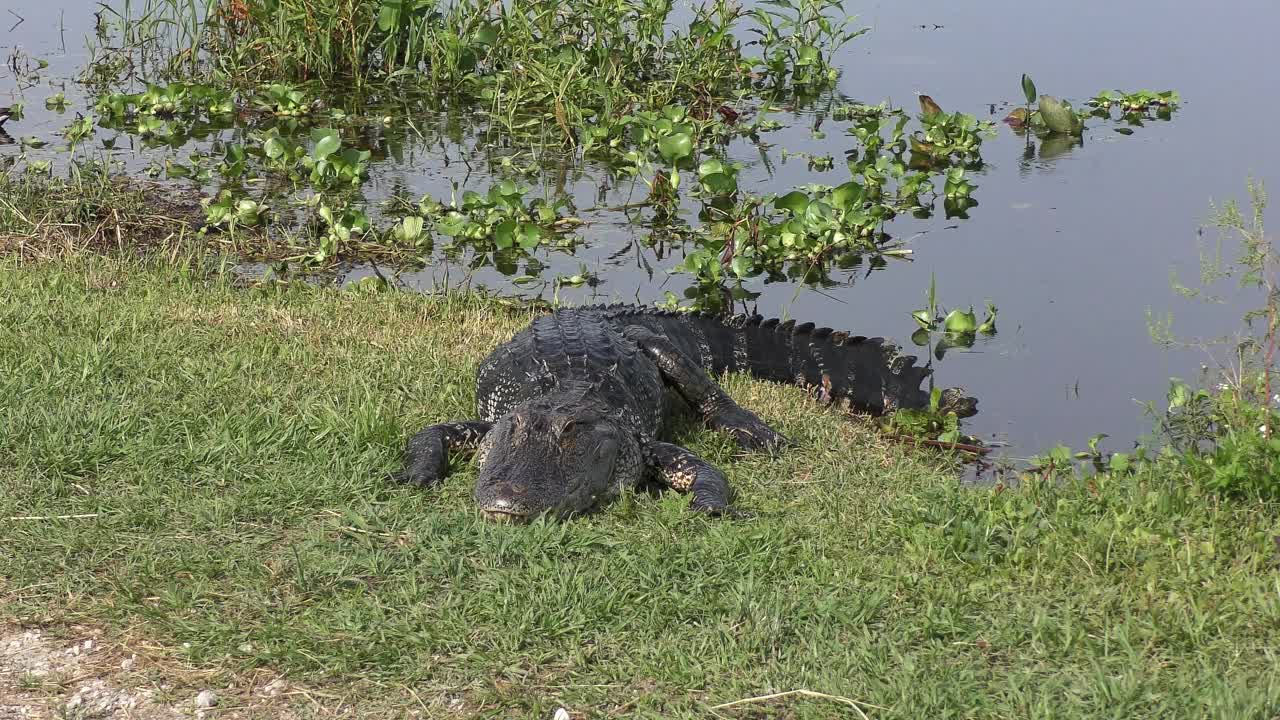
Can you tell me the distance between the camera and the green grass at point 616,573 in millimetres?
3176

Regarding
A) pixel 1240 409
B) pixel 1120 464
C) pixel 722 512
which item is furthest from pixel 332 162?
pixel 1240 409

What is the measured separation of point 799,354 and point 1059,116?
4463 millimetres

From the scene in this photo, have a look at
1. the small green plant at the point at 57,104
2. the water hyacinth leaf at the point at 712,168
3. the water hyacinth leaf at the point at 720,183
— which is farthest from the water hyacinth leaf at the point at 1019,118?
the small green plant at the point at 57,104

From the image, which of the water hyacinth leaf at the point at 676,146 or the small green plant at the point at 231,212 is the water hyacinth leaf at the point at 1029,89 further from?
the small green plant at the point at 231,212

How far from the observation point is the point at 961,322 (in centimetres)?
657

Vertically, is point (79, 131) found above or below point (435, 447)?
above

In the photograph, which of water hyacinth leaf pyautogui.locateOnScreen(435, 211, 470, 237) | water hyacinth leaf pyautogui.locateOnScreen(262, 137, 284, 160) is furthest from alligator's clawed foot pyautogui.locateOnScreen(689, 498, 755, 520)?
water hyacinth leaf pyautogui.locateOnScreen(262, 137, 284, 160)

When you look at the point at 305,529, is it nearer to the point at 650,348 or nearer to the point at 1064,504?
the point at 650,348

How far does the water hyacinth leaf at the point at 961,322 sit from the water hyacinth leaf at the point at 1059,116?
3.34m

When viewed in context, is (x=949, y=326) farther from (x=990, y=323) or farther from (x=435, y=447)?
(x=435, y=447)

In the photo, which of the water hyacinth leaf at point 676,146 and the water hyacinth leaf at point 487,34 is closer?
the water hyacinth leaf at point 676,146

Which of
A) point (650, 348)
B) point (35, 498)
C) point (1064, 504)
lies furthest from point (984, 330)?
point (35, 498)

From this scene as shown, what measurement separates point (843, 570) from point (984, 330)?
126 inches

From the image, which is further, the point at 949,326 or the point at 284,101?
the point at 284,101
